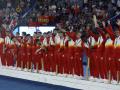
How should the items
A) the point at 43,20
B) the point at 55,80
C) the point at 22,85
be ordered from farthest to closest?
the point at 43,20 → the point at 22,85 → the point at 55,80

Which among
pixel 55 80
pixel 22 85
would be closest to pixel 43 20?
pixel 22 85

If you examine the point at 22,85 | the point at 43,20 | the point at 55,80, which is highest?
the point at 43,20

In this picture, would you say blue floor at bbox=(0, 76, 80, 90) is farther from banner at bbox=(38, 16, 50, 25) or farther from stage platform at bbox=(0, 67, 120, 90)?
banner at bbox=(38, 16, 50, 25)

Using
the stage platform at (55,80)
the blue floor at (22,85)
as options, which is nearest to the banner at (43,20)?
the stage platform at (55,80)

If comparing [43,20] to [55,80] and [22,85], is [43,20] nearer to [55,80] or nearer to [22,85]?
[22,85]

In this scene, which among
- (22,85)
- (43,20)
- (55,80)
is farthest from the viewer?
(43,20)

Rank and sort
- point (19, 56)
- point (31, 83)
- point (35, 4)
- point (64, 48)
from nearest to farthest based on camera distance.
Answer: point (64, 48) → point (31, 83) → point (19, 56) → point (35, 4)

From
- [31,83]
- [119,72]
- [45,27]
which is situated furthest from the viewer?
[45,27]

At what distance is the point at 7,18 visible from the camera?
63.5 ft

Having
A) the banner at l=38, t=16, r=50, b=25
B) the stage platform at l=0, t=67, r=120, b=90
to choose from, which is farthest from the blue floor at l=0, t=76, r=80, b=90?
the banner at l=38, t=16, r=50, b=25

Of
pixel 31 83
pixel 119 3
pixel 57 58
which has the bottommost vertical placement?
pixel 31 83

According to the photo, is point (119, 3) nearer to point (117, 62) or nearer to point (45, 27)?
point (45, 27)

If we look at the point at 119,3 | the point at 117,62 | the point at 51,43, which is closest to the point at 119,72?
the point at 117,62

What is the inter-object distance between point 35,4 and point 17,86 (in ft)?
29.7
